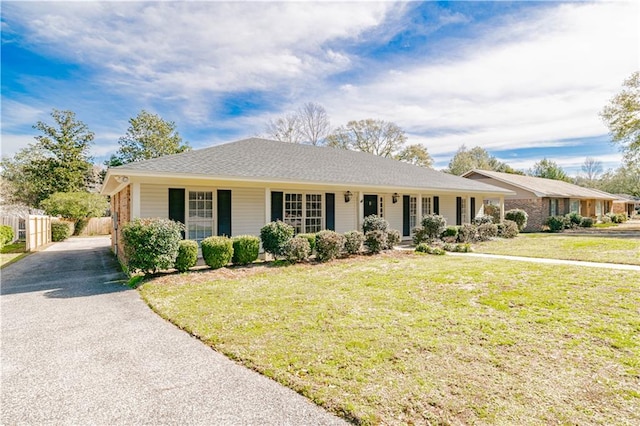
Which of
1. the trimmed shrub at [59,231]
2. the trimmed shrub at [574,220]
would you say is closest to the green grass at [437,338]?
the trimmed shrub at [59,231]

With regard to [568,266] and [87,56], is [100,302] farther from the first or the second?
[568,266]

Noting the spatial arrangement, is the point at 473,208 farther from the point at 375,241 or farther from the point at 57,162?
the point at 57,162

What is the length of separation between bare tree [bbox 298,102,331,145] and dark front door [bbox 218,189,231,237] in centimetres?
2346

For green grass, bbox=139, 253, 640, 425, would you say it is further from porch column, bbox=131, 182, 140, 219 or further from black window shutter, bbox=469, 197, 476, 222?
black window shutter, bbox=469, 197, 476, 222

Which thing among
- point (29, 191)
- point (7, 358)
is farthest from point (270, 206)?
point (29, 191)

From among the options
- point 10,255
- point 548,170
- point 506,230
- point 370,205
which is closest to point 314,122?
point 370,205

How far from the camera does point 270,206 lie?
11.3 metres

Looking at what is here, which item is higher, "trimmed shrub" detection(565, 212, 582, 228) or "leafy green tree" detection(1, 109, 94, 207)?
"leafy green tree" detection(1, 109, 94, 207)

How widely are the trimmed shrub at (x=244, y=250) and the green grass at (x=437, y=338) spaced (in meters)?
1.43

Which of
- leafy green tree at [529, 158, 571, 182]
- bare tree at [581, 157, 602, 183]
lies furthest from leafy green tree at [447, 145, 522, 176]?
bare tree at [581, 157, 602, 183]

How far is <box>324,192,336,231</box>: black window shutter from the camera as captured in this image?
43.9ft

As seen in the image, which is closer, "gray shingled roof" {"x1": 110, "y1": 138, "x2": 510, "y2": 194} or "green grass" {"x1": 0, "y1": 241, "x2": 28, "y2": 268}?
"gray shingled roof" {"x1": 110, "y1": 138, "x2": 510, "y2": 194}

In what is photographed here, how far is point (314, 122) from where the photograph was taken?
33656mm

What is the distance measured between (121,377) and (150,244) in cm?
465
